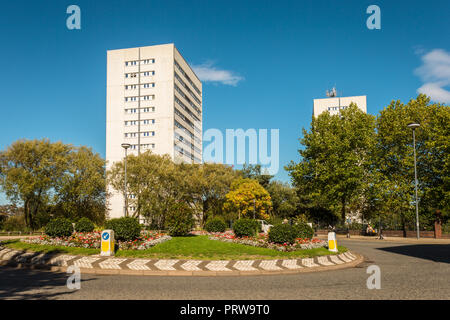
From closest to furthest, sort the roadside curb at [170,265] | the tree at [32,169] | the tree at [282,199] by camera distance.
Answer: the roadside curb at [170,265] < the tree at [32,169] < the tree at [282,199]

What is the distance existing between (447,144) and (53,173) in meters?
44.3

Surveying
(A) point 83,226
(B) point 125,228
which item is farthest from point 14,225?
(B) point 125,228

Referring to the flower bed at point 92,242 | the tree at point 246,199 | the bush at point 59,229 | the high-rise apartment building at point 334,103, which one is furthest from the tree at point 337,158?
the high-rise apartment building at point 334,103

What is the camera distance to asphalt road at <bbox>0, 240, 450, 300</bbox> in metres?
8.47

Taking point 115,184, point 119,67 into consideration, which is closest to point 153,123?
point 119,67

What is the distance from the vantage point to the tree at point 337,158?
38188 mm

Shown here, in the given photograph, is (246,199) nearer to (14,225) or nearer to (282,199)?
(282,199)

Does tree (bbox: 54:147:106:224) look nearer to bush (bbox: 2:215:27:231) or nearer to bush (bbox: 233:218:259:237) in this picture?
bush (bbox: 2:215:27:231)

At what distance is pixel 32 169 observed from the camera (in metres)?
43.0

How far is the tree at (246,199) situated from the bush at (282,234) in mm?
31610

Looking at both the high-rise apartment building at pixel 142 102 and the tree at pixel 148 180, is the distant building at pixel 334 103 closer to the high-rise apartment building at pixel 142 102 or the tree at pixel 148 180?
the high-rise apartment building at pixel 142 102
